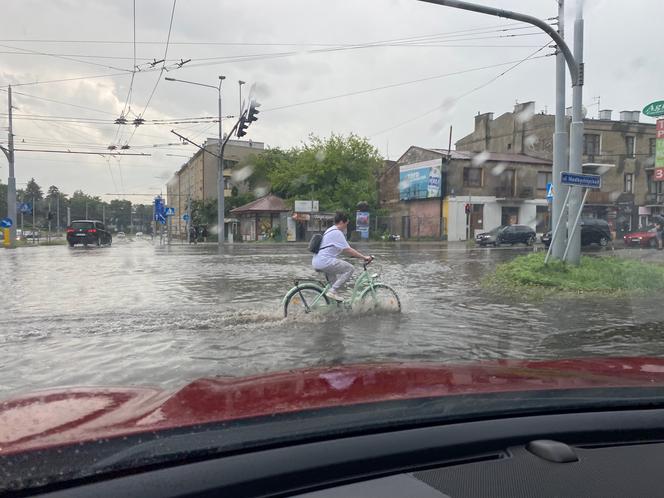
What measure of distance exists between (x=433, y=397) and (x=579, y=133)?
1252 cm

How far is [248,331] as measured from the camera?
7.39 m

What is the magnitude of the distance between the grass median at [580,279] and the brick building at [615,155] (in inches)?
1517

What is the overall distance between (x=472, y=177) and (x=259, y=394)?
47851mm

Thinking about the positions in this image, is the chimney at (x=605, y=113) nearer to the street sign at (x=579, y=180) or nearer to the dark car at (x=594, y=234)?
the dark car at (x=594, y=234)

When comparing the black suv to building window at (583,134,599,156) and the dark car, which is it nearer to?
the dark car

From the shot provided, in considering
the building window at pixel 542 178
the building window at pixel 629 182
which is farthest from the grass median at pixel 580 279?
the building window at pixel 629 182

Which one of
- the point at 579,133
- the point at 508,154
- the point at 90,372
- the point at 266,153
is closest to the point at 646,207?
the point at 508,154

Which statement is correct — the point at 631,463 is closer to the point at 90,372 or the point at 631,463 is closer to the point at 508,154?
the point at 90,372

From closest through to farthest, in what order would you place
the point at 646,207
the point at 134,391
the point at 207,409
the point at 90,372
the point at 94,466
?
the point at 94,466
the point at 207,409
the point at 134,391
the point at 90,372
the point at 646,207

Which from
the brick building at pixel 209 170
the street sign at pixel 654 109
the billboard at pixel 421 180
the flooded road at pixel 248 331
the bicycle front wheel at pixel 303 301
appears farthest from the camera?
the brick building at pixel 209 170

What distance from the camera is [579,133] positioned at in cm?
1265

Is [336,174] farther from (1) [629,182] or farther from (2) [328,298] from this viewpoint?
(2) [328,298]

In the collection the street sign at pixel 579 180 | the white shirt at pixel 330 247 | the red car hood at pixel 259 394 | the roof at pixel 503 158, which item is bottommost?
the red car hood at pixel 259 394

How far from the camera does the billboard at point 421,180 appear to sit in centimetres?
4784
